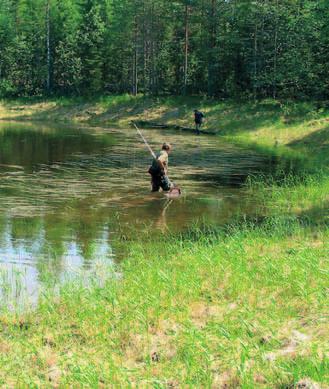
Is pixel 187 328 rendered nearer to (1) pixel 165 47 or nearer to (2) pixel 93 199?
(2) pixel 93 199

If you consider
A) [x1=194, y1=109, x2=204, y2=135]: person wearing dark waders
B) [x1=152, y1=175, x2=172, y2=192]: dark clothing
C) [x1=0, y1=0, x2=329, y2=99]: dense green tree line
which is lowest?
[x1=152, y1=175, x2=172, y2=192]: dark clothing

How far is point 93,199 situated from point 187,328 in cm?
1059

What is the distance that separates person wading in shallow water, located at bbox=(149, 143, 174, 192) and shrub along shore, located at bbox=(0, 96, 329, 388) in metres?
5.45

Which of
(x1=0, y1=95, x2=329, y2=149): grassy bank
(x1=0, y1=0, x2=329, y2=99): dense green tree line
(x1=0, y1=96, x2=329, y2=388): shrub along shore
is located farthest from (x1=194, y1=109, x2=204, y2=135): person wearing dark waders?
(x1=0, y1=96, x2=329, y2=388): shrub along shore

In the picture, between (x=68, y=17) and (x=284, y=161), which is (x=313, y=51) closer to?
(x=284, y=161)

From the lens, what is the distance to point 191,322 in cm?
709

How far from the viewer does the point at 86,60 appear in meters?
64.4

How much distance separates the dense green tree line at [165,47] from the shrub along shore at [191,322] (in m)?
32.6

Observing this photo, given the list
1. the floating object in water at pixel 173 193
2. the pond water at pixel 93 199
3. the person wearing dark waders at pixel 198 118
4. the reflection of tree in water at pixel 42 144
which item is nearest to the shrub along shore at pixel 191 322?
the pond water at pixel 93 199

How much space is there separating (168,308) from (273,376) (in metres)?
2.27

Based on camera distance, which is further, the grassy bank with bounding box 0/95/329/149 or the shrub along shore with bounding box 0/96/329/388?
the grassy bank with bounding box 0/95/329/149

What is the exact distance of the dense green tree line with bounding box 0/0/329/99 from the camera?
45.9m

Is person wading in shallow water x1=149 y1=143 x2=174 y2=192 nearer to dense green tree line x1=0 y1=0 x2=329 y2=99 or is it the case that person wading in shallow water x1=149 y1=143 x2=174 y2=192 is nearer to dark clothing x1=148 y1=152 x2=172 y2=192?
dark clothing x1=148 y1=152 x2=172 y2=192

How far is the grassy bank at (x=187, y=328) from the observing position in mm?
5746
